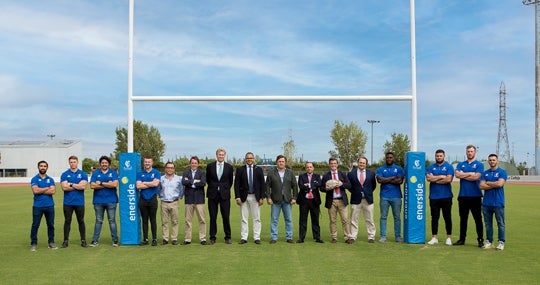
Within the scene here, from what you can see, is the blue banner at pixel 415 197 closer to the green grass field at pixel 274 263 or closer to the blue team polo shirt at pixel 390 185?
the blue team polo shirt at pixel 390 185

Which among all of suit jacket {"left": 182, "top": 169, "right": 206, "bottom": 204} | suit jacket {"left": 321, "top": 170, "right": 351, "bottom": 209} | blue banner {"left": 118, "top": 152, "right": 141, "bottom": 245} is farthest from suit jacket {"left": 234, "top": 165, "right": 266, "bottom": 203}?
blue banner {"left": 118, "top": 152, "right": 141, "bottom": 245}

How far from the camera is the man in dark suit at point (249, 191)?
8.98 meters

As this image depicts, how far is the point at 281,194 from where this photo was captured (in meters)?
9.08

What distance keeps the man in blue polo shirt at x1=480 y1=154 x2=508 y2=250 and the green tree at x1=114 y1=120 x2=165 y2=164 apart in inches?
1952

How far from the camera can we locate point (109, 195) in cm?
889

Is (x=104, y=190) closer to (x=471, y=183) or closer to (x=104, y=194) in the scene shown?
(x=104, y=194)

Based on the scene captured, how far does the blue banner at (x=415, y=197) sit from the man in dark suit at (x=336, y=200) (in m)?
1.08

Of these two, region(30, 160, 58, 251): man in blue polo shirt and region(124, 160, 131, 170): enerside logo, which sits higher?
region(124, 160, 131, 170): enerside logo

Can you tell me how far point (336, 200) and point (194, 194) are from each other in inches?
99.9

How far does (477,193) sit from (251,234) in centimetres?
435

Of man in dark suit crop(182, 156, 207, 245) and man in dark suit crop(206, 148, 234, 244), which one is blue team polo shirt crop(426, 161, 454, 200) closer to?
man in dark suit crop(206, 148, 234, 244)

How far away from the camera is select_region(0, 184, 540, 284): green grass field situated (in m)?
6.14

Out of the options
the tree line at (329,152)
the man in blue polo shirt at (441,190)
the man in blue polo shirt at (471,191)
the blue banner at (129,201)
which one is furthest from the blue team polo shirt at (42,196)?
the tree line at (329,152)

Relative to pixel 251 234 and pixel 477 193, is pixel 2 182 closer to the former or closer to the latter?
pixel 251 234
